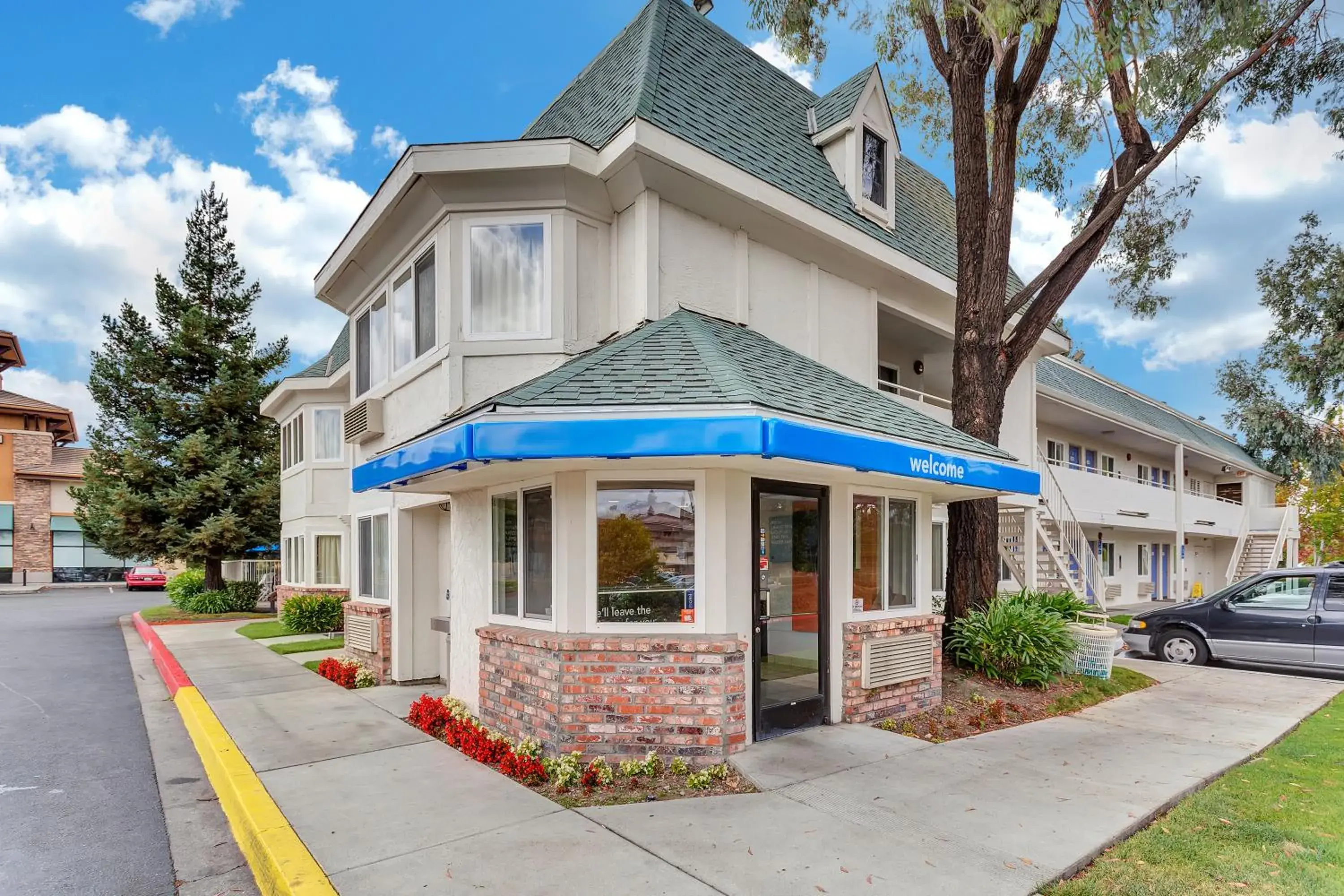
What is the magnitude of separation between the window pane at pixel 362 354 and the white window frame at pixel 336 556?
28.1 ft

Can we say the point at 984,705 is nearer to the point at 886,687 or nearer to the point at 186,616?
the point at 886,687

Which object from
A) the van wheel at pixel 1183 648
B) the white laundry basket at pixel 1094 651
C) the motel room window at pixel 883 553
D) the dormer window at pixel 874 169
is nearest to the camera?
the motel room window at pixel 883 553

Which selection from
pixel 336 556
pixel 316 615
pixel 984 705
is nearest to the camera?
pixel 984 705

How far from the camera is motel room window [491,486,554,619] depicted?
279 inches

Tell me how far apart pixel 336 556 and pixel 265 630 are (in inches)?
93.2

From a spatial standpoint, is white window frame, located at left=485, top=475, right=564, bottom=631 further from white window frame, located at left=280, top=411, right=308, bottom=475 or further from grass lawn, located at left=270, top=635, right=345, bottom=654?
white window frame, located at left=280, top=411, right=308, bottom=475

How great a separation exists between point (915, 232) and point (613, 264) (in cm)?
610

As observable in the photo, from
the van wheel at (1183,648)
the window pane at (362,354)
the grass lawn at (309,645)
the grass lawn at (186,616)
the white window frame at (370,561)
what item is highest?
the window pane at (362,354)

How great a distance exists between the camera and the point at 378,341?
10766 mm

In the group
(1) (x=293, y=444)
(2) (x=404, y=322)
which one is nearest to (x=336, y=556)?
(1) (x=293, y=444)

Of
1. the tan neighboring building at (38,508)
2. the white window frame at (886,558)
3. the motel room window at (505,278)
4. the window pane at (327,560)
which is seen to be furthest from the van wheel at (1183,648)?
the tan neighboring building at (38,508)

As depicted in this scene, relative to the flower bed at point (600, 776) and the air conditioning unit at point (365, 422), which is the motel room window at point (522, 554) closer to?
the flower bed at point (600, 776)

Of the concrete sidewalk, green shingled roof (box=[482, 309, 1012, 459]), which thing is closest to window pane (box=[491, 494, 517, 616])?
green shingled roof (box=[482, 309, 1012, 459])

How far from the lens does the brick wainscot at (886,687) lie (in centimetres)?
785
